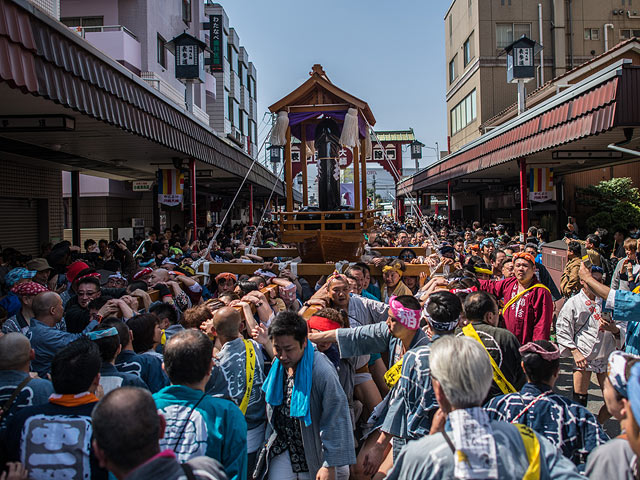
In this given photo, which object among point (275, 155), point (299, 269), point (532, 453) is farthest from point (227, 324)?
point (275, 155)

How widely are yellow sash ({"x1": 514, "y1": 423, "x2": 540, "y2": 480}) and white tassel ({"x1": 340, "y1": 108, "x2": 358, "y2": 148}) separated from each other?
24.1ft

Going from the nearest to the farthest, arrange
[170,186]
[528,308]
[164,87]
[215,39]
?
[528,308]
[170,186]
[164,87]
[215,39]

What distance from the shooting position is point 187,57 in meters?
17.4

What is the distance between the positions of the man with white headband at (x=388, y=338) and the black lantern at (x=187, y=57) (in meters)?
15.6

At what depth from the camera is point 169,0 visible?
23578 mm

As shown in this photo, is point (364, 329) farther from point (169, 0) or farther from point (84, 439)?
point (169, 0)

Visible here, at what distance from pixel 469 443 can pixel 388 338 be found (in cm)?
170

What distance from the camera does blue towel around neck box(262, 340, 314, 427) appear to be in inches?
120

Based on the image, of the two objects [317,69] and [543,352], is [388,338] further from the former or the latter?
[317,69]

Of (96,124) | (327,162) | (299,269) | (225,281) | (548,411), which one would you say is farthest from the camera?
(327,162)

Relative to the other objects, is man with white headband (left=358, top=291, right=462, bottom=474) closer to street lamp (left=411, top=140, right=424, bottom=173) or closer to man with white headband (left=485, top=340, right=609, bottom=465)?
man with white headband (left=485, top=340, right=609, bottom=465)

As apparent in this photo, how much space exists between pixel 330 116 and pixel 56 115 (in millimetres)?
4535

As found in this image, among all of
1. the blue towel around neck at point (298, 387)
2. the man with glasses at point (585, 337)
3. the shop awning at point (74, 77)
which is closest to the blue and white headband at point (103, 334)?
the blue towel around neck at point (298, 387)

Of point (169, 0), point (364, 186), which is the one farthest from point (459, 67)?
point (364, 186)
